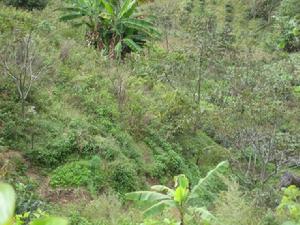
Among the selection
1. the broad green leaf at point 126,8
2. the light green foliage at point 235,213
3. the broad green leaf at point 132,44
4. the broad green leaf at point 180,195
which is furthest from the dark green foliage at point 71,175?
the broad green leaf at point 126,8

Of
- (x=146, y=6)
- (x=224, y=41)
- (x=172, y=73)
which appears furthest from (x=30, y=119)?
(x=146, y=6)

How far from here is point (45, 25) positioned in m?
14.1

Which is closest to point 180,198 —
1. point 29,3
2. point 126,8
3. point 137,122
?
point 137,122

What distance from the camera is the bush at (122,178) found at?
368 inches

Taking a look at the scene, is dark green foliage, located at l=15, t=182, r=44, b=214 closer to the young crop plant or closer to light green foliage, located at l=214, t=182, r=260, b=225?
light green foliage, located at l=214, t=182, r=260, b=225

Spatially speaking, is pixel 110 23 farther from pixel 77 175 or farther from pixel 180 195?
pixel 180 195

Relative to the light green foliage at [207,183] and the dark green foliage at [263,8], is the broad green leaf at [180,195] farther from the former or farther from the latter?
the dark green foliage at [263,8]

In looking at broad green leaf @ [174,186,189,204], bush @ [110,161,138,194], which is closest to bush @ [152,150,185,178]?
bush @ [110,161,138,194]

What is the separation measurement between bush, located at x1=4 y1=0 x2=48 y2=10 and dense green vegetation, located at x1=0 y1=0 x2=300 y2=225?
0.04m

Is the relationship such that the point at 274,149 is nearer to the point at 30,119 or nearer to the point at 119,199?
the point at 119,199

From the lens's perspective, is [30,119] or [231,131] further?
[231,131]

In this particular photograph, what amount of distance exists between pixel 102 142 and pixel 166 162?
6.88ft

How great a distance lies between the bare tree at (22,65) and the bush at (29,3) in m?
5.92

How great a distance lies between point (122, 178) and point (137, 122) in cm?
237
